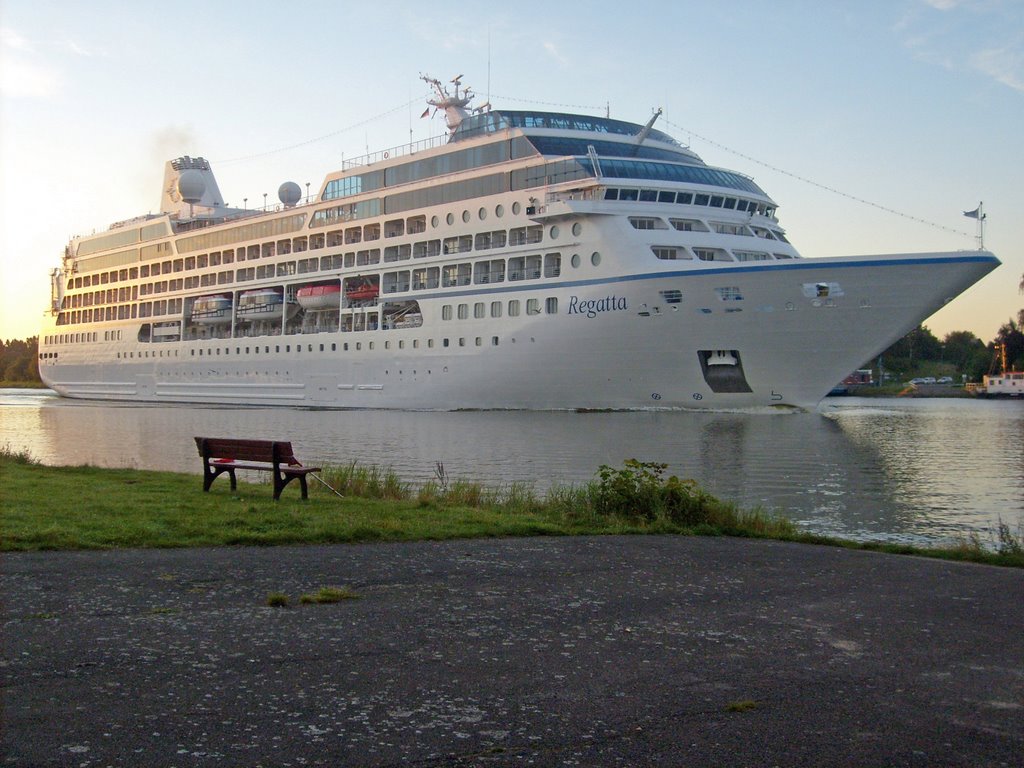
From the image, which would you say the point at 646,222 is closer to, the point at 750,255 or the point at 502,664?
the point at 750,255

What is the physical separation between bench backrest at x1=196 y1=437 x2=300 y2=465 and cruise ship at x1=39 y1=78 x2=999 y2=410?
2767 cm

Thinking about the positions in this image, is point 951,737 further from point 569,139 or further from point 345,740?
point 569,139

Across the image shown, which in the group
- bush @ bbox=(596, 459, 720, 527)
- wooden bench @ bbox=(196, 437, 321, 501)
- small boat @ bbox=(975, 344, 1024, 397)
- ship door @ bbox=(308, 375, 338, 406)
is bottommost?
bush @ bbox=(596, 459, 720, 527)

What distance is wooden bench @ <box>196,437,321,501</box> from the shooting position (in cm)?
1370

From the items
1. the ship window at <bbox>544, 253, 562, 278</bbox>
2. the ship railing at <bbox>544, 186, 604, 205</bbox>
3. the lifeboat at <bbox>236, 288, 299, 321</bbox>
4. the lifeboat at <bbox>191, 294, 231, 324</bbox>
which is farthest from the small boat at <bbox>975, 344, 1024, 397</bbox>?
the lifeboat at <bbox>191, 294, 231, 324</bbox>

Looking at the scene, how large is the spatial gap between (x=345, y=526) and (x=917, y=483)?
47.8 feet

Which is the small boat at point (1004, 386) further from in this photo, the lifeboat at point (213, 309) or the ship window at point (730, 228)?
the lifeboat at point (213, 309)

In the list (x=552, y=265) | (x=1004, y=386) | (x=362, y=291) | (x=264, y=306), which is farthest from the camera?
(x=1004, y=386)

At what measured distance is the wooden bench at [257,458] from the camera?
1370cm

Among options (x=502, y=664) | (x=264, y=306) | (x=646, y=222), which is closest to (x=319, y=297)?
(x=264, y=306)

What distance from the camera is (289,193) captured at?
68.8 metres

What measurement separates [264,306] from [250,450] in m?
49.2

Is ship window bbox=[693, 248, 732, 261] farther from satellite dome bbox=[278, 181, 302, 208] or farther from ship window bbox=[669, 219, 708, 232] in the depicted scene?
satellite dome bbox=[278, 181, 302, 208]

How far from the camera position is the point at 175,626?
6539 millimetres
